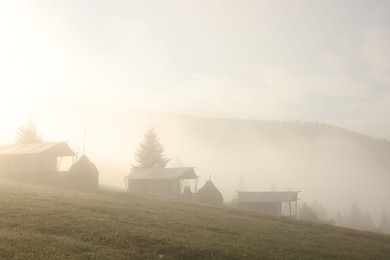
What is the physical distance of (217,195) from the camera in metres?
64.3

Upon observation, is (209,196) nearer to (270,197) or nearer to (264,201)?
(264,201)

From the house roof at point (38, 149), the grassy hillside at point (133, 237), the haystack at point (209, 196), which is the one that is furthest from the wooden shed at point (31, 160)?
the grassy hillside at point (133, 237)

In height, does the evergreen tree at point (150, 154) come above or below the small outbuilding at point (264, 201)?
above

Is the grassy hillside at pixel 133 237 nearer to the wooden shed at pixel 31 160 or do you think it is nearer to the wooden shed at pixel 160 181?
the wooden shed at pixel 31 160

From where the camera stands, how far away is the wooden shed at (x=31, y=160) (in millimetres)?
58094

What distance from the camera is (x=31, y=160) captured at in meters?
60.8

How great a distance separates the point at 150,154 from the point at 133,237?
216 feet

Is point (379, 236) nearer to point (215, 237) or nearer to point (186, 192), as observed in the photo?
point (215, 237)

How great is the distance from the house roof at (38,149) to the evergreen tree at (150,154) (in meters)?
21.6

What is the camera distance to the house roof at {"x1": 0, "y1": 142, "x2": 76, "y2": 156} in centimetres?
5956

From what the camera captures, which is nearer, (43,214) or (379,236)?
(43,214)

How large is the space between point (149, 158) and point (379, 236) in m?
56.4

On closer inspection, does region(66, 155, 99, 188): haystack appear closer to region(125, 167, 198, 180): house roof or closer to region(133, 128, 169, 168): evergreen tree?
region(125, 167, 198, 180): house roof

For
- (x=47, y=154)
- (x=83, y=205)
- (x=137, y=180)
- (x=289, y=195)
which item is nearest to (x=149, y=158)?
(x=137, y=180)
